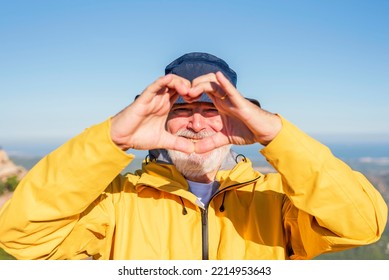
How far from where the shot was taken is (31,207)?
8.61 feet

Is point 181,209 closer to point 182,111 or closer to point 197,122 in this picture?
point 197,122

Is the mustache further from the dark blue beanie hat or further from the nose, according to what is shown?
the dark blue beanie hat

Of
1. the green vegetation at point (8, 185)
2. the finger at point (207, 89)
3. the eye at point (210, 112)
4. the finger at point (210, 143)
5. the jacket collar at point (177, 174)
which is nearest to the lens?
the finger at point (207, 89)

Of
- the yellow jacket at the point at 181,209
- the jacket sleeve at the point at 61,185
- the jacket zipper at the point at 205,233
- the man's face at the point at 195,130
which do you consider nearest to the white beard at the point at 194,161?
the man's face at the point at 195,130

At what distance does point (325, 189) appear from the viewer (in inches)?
102

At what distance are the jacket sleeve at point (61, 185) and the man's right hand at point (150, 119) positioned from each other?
0.09 metres

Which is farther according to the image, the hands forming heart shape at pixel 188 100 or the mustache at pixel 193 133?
the mustache at pixel 193 133

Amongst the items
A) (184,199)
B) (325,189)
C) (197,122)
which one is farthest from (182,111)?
(325,189)

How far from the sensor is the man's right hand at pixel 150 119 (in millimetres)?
2578

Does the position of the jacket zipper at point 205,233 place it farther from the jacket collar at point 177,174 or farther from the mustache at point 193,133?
the mustache at point 193,133

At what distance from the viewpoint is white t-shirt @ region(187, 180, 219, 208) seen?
135 inches

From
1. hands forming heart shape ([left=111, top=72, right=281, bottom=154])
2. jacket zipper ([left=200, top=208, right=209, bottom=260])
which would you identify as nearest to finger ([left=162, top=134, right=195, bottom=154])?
hands forming heart shape ([left=111, top=72, right=281, bottom=154])

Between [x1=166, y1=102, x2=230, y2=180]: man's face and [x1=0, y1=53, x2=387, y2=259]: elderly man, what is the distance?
0.15m

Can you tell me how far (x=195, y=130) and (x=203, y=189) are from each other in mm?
483
